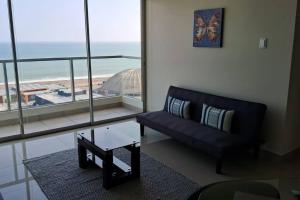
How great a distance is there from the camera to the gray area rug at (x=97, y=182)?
260 centimetres

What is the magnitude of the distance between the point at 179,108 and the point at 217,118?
0.66m

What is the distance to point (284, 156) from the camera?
336cm

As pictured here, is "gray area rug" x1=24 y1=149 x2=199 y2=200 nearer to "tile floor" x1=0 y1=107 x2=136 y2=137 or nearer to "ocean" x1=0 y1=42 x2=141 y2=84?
"tile floor" x1=0 y1=107 x2=136 y2=137

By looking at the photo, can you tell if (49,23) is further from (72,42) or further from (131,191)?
(131,191)

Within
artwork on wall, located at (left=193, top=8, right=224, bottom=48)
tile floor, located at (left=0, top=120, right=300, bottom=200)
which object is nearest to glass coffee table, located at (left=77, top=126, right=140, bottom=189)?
tile floor, located at (left=0, top=120, right=300, bottom=200)

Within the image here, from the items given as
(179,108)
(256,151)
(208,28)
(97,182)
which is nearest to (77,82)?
(179,108)

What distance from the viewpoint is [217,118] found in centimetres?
337

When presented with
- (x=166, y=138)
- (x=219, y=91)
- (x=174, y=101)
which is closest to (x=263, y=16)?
(x=219, y=91)

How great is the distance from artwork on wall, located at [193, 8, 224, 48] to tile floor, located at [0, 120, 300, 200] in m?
1.42

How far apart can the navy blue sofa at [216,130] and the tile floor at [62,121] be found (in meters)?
1.32

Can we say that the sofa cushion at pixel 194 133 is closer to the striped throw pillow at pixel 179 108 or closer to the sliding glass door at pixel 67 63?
the striped throw pillow at pixel 179 108

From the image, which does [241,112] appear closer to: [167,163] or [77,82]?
[167,163]

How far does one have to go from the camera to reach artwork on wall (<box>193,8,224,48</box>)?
365 centimetres

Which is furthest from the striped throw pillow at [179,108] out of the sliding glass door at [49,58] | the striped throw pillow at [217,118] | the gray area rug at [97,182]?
the sliding glass door at [49,58]
